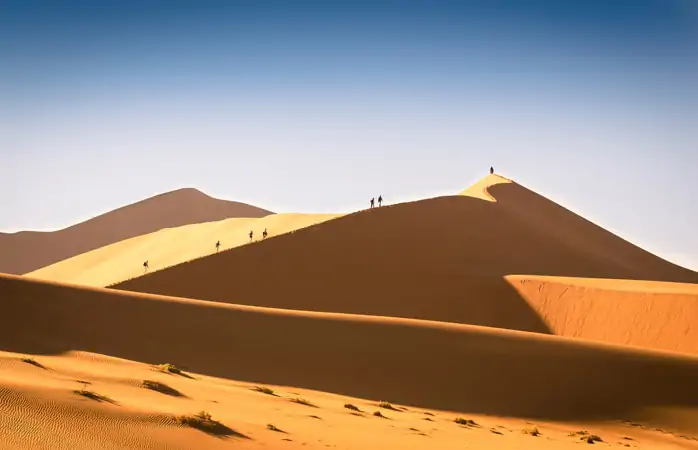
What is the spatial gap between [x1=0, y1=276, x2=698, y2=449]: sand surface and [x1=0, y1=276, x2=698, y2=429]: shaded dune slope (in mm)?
51

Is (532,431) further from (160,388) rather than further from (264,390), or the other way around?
(160,388)

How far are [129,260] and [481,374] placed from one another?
173 feet

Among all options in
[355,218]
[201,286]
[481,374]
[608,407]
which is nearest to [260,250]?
[201,286]

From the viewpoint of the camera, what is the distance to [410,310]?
3706 centimetres

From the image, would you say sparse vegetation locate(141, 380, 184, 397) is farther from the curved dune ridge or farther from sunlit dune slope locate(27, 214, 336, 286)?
sunlit dune slope locate(27, 214, 336, 286)

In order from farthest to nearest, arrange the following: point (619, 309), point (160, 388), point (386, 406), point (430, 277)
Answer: point (430, 277)
point (619, 309)
point (386, 406)
point (160, 388)

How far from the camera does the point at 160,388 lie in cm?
1409

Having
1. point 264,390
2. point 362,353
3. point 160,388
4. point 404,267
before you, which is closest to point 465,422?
point 264,390

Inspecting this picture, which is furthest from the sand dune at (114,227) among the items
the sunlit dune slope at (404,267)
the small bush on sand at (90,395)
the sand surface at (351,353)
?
the small bush on sand at (90,395)

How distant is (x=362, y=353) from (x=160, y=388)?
8.39 meters

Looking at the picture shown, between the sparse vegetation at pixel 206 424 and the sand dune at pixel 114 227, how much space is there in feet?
289

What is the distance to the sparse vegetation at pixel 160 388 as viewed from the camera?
13898mm

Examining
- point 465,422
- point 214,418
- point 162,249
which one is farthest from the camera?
point 162,249

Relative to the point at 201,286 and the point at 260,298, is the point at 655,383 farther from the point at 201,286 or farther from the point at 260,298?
the point at 201,286
